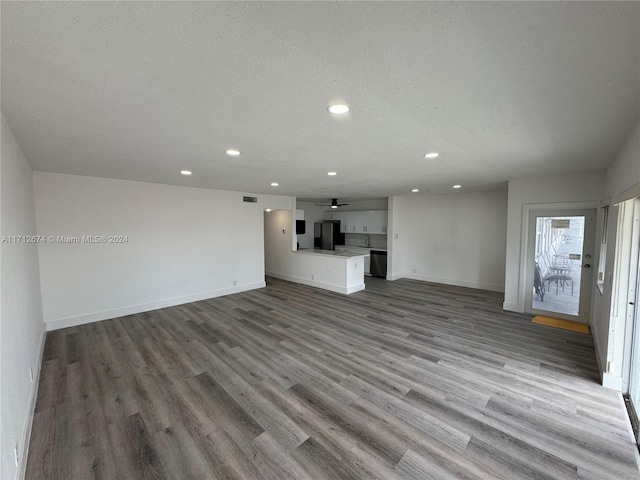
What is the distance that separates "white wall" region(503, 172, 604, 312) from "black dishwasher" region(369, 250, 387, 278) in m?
3.50

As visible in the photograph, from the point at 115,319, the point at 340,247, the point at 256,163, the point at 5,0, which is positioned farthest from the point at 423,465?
the point at 340,247

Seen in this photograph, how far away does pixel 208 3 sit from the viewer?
946 mm

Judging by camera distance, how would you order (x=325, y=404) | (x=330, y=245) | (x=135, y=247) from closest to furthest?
(x=325, y=404), (x=135, y=247), (x=330, y=245)

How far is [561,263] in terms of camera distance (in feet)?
14.5

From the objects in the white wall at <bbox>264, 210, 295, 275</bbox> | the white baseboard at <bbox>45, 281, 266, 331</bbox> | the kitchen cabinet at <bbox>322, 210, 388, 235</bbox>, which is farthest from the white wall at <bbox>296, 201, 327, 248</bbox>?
the white baseboard at <bbox>45, 281, 266, 331</bbox>

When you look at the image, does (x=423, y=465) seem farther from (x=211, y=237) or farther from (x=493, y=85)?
(x=211, y=237)

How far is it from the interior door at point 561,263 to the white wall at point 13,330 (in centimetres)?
648

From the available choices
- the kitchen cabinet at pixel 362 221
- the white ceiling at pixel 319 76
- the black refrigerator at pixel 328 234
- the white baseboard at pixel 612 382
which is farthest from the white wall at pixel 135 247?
the white baseboard at pixel 612 382

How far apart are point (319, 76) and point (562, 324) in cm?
541

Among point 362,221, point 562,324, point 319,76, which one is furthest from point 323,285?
point 319,76

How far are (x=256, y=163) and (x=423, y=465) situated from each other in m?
3.36

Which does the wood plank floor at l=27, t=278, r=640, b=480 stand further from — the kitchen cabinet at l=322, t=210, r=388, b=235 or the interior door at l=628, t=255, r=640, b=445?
the kitchen cabinet at l=322, t=210, r=388, b=235

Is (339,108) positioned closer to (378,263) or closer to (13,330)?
(13,330)

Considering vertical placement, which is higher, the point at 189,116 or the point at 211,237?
the point at 189,116
